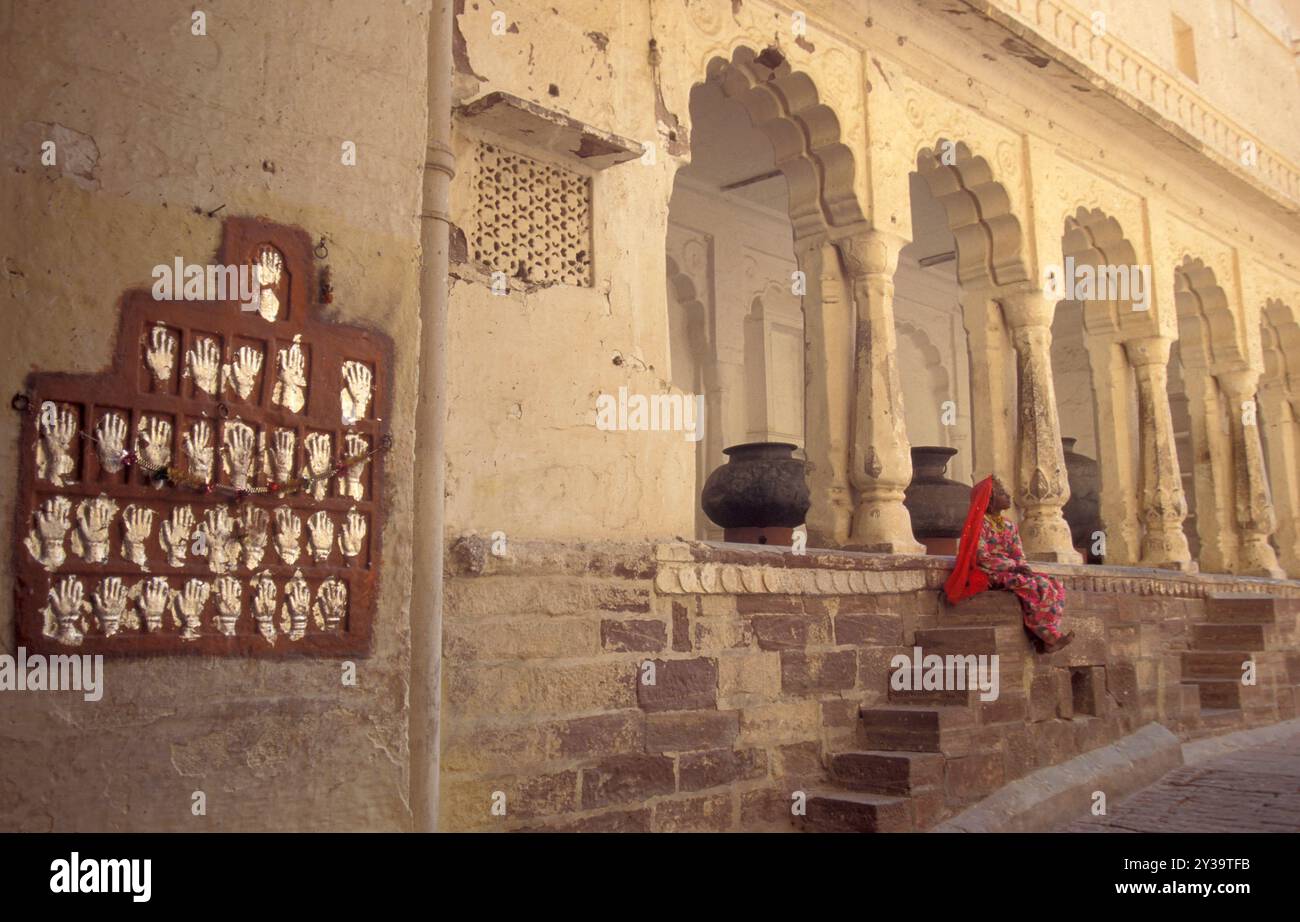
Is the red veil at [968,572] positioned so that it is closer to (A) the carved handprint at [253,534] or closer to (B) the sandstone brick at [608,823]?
(B) the sandstone brick at [608,823]

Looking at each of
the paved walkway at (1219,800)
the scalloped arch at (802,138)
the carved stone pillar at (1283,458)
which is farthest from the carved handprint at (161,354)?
the carved stone pillar at (1283,458)

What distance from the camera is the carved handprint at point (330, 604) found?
9.44 ft

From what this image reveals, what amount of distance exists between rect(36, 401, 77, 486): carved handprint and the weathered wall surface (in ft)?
0.20

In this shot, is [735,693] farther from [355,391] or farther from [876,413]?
[355,391]

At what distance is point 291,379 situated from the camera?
2875 millimetres

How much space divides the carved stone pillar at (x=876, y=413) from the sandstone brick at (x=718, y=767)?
1.47m

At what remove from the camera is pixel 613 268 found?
4.55 m

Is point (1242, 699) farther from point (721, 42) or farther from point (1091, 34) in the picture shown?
point (721, 42)

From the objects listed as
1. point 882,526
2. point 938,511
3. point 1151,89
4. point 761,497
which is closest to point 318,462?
point 882,526

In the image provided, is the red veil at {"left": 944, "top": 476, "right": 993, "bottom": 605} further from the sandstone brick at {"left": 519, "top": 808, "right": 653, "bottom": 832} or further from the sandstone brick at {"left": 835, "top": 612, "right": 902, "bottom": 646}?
the sandstone brick at {"left": 519, "top": 808, "right": 653, "bottom": 832}

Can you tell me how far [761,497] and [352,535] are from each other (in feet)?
11.9

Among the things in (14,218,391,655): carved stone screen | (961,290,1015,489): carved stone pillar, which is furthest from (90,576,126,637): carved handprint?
(961,290,1015,489): carved stone pillar

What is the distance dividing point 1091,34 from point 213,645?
708cm

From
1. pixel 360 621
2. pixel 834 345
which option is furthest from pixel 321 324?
pixel 834 345
